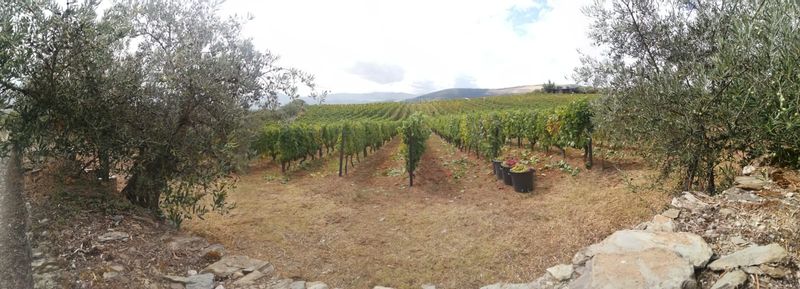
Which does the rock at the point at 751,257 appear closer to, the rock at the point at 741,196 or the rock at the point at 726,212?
the rock at the point at 726,212

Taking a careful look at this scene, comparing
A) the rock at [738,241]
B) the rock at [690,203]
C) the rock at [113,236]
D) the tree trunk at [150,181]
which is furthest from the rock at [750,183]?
the rock at [113,236]

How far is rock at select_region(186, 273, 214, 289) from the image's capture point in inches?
226

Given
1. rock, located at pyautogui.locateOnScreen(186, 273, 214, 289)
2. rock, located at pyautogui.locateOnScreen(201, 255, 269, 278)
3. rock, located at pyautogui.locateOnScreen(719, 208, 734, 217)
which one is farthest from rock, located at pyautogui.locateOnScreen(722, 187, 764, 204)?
rock, located at pyautogui.locateOnScreen(186, 273, 214, 289)

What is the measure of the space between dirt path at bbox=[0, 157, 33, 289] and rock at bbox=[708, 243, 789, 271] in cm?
833

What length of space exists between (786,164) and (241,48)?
1023 centimetres

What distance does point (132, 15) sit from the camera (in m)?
7.02

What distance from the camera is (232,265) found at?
6625mm

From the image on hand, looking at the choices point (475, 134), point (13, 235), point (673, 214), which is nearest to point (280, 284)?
point (13, 235)

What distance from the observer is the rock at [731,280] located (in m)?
3.91

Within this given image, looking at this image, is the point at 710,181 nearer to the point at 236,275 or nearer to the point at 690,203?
the point at 690,203

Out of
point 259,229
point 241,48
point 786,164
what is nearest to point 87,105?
point 241,48

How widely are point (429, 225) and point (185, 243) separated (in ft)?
18.5

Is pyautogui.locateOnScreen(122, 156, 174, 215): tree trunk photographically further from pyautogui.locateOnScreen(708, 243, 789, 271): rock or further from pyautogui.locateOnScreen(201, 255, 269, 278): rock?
pyautogui.locateOnScreen(708, 243, 789, 271): rock

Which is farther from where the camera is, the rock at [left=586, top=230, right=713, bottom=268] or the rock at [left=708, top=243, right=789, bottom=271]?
the rock at [left=586, top=230, right=713, bottom=268]
